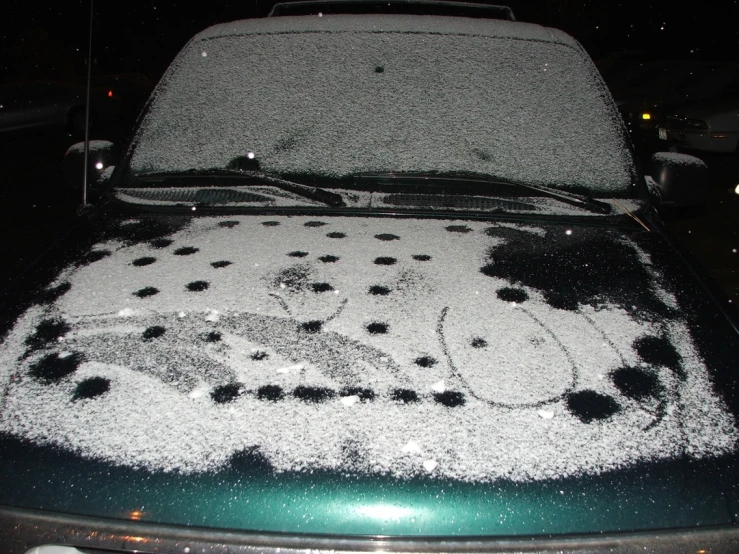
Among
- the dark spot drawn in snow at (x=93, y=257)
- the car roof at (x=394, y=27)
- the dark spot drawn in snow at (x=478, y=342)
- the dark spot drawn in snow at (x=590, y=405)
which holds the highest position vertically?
the car roof at (x=394, y=27)

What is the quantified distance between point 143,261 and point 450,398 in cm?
85

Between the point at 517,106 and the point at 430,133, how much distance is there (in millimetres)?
293

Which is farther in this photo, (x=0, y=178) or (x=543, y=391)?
(x=0, y=178)

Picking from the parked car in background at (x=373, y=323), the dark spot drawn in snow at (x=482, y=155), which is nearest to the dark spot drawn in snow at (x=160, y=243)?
the parked car in background at (x=373, y=323)

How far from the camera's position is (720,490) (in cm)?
89

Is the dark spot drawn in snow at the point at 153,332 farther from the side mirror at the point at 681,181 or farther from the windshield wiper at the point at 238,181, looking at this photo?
the side mirror at the point at 681,181

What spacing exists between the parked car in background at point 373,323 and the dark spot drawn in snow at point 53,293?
0.01 meters

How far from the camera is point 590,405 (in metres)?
0.98

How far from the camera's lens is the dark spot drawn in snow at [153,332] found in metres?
1.13

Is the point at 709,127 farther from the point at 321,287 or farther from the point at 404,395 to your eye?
the point at 404,395

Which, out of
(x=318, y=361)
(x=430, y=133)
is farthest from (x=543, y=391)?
(x=430, y=133)

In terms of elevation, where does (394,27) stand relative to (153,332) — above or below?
above

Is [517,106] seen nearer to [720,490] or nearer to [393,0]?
[393,0]

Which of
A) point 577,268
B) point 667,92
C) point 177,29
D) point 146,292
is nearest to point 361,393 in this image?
point 146,292
